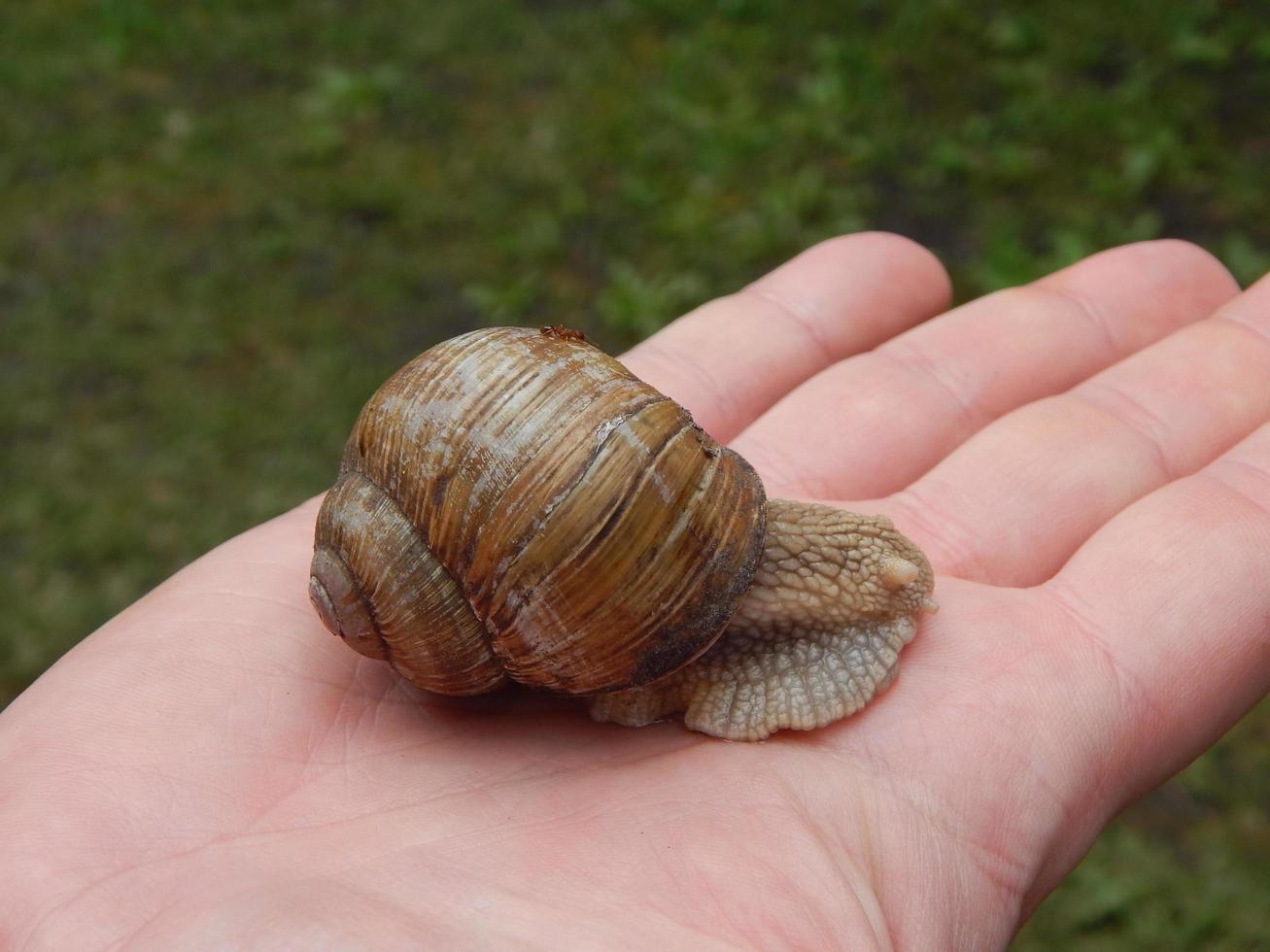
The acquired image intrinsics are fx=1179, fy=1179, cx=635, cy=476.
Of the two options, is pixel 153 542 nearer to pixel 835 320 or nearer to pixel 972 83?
pixel 835 320

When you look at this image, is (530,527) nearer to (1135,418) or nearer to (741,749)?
(741,749)

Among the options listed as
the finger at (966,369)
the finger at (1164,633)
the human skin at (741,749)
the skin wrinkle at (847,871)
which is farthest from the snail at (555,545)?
the finger at (966,369)

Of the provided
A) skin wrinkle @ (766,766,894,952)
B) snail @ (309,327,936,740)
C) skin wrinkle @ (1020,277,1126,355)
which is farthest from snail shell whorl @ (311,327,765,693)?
skin wrinkle @ (1020,277,1126,355)

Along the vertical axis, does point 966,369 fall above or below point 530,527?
below

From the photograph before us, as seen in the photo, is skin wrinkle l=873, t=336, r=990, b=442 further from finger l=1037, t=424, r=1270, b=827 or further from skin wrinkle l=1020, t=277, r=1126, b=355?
finger l=1037, t=424, r=1270, b=827

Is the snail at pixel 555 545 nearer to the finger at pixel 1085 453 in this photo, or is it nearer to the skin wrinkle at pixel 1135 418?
the finger at pixel 1085 453

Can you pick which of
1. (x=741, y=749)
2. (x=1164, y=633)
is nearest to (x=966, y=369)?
(x=1164, y=633)
